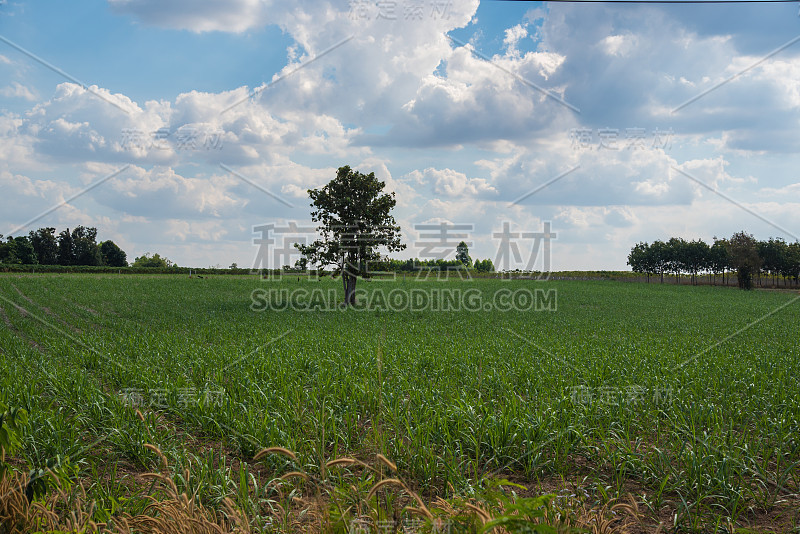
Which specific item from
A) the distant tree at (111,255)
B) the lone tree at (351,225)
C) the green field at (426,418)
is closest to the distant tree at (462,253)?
the lone tree at (351,225)

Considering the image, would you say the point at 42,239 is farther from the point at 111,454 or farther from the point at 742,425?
the point at 742,425

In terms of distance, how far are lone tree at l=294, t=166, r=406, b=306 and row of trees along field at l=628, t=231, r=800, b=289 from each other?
5921 centimetres

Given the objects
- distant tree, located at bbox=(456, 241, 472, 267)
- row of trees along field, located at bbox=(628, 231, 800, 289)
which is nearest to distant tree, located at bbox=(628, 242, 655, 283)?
row of trees along field, located at bbox=(628, 231, 800, 289)

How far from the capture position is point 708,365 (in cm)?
1141

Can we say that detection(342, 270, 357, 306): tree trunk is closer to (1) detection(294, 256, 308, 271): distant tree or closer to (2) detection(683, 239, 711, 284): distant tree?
(1) detection(294, 256, 308, 271): distant tree

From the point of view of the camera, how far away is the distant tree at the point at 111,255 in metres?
74.0

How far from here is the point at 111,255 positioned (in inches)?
2970

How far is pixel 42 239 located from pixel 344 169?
44743 mm

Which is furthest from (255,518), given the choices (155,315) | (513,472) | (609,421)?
(155,315)

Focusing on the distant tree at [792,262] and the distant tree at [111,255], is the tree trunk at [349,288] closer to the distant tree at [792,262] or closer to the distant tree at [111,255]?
the distant tree at [111,255]

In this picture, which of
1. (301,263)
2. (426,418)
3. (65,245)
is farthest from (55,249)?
(426,418)

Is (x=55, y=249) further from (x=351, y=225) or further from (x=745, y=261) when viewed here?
(x=745, y=261)

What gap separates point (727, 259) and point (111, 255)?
99918 mm

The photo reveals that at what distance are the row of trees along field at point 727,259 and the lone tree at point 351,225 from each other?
194 feet
